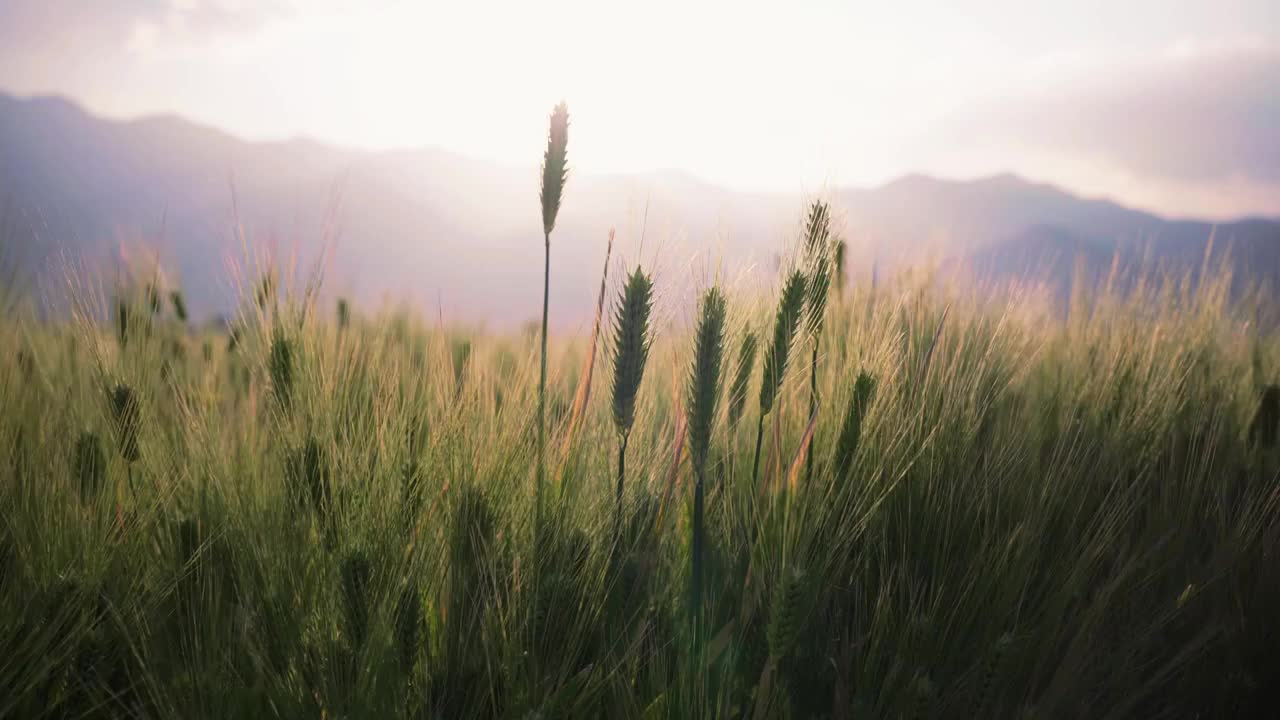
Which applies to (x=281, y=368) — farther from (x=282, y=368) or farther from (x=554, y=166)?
(x=554, y=166)

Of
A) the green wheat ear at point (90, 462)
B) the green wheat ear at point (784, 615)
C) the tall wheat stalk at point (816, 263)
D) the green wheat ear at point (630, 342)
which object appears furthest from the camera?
the green wheat ear at point (90, 462)

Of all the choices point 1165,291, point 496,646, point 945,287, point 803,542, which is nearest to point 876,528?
point 803,542

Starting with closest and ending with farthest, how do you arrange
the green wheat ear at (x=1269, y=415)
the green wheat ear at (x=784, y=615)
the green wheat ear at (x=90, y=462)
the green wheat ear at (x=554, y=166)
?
the green wheat ear at (x=784, y=615), the green wheat ear at (x=554, y=166), the green wheat ear at (x=90, y=462), the green wheat ear at (x=1269, y=415)

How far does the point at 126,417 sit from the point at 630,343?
95cm

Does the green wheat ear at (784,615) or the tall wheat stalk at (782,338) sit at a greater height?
the tall wheat stalk at (782,338)

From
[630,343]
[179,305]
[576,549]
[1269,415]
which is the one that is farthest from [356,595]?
[1269,415]

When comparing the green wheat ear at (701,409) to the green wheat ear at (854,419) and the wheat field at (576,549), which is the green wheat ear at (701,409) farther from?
the green wheat ear at (854,419)

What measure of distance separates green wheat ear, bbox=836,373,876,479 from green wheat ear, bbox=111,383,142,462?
3.99 ft

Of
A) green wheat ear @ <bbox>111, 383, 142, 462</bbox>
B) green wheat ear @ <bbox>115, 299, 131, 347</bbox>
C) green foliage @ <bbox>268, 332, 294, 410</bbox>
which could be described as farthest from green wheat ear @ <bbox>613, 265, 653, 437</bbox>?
green wheat ear @ <bbox>115, 299, 131, 347</bbox>

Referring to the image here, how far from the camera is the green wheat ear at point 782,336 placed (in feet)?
4.14

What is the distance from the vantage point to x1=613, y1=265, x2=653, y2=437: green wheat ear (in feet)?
4.00

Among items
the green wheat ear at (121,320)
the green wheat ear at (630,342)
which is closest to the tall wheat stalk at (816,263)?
the green wheat ear at (630,342)

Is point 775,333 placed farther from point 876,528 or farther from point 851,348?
point 876,528

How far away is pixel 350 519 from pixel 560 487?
0.32 m
